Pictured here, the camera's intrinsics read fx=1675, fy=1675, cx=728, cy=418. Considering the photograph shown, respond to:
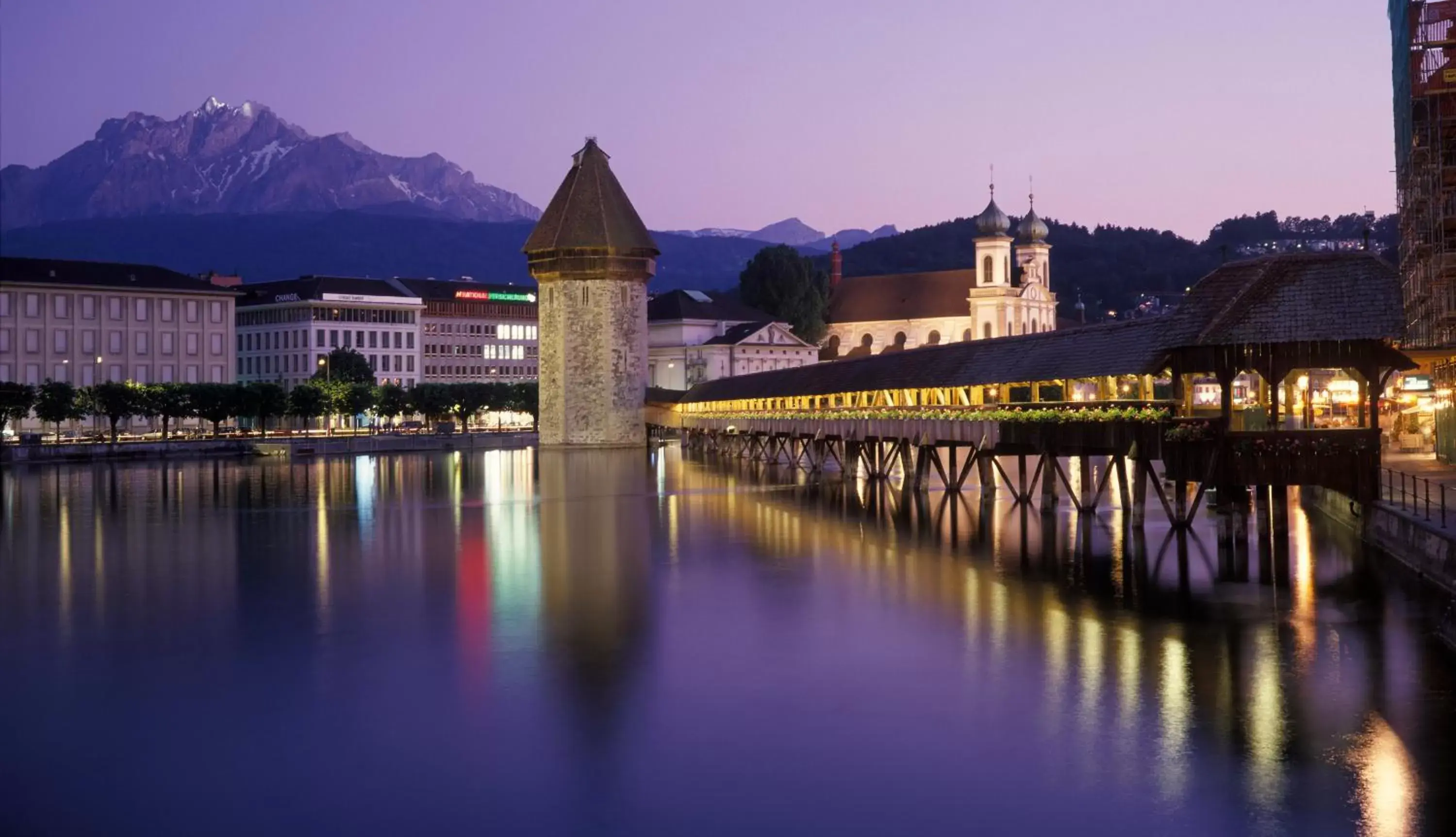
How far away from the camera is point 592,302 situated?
8956 centimetres

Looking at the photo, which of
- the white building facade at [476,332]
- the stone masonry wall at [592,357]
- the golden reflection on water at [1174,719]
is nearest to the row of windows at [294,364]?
the white building facade at [476,332]

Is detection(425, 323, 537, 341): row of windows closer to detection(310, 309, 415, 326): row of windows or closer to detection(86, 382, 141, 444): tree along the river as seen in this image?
detection(310, 309, 415, 326): row of windows

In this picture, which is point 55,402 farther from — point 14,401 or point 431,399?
point 431,399

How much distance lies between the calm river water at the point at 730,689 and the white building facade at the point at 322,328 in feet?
309

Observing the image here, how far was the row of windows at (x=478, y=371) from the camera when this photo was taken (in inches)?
5704

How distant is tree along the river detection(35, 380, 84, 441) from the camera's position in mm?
88062

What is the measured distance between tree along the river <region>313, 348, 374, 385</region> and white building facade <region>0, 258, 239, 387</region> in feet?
26.3

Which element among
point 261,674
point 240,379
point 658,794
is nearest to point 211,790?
point 658,794

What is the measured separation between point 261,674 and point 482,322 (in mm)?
129173

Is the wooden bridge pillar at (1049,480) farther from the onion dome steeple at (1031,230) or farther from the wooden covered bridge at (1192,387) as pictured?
the onion dome steeple at (1031,230)

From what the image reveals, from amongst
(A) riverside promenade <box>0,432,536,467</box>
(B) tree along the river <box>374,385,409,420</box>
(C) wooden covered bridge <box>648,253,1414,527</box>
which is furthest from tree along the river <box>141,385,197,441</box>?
(C) wooden covered bridge <box>648,253,1414,527</box>

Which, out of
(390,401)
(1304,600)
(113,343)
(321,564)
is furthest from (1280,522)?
(113,343)

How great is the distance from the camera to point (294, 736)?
16797 millimetres

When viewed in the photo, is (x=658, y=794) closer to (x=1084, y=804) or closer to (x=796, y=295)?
(x=1084, y=804)
